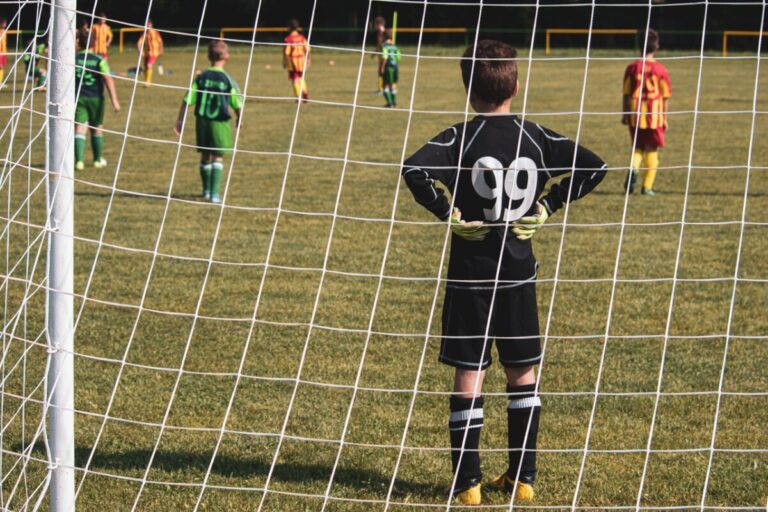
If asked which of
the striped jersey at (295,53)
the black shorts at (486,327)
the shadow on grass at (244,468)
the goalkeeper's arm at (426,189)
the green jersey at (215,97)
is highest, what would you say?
the striped jersey at (295,53)

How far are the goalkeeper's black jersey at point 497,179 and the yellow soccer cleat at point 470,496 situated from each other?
28.3 inches

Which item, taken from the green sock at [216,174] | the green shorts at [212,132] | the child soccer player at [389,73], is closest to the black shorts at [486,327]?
the green shorts at [212,132]

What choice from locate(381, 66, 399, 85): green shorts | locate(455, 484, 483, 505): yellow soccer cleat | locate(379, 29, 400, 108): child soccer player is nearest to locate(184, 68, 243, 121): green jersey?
locate(455, 484, 483, 505): yellow soccer cleat

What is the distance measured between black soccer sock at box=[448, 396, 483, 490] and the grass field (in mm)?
160

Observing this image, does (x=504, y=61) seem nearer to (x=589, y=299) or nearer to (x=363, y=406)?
(x=363, y=406)

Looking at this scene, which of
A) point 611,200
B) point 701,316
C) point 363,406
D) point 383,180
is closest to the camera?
point 363,406

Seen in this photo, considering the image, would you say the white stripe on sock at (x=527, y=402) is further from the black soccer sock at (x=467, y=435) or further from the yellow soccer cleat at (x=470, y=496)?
the yellow soccer cleat at (x=470, y=496)

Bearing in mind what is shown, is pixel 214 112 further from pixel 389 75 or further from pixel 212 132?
pixel 389 75

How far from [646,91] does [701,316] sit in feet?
15.9

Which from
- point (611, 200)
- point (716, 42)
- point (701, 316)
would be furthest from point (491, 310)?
point (716, 42)

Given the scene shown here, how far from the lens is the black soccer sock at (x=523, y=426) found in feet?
12.4

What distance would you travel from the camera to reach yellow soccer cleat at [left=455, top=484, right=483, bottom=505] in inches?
147

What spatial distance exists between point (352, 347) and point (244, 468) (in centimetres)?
174

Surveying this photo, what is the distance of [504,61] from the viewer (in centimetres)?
360
